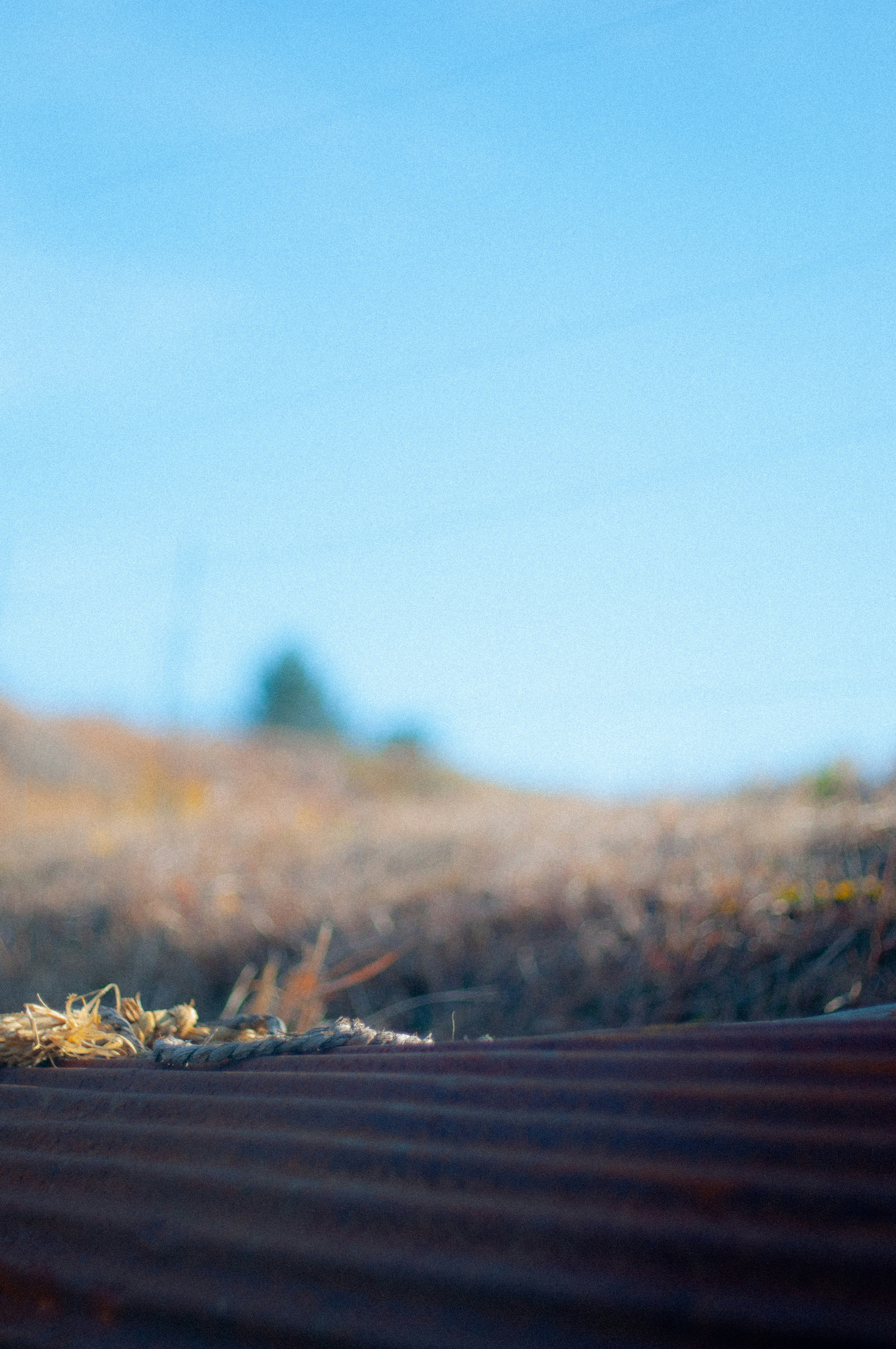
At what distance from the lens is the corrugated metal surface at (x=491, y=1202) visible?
119cm

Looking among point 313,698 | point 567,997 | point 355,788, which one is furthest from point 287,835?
point 313,698

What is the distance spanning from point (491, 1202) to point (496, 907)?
3319 millimetres

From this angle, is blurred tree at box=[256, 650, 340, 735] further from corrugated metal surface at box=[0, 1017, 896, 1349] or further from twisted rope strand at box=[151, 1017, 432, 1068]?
corrugated metal surface at box=[0, 1017, 896, 1349]

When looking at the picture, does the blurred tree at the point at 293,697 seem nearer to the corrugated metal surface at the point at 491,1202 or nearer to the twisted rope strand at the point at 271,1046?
the twisted rope strand at the point at 271,1046

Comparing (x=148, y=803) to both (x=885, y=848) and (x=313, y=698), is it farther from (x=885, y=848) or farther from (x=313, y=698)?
(x=313, y=698)

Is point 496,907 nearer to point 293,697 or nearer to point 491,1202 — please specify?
point 491,1202

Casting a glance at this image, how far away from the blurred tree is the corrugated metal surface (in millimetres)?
28475

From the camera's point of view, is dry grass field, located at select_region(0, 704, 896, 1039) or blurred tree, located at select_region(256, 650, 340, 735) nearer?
dry grass field, located at select_region(0, 704, 896, 1039)

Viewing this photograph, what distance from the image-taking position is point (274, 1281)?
1.32 metres

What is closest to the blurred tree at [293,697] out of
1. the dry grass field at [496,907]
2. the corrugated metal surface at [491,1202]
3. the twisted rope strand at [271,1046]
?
the dry grass field at [496,907]

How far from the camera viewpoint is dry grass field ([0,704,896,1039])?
357 cm

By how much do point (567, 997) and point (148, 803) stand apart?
826 cm

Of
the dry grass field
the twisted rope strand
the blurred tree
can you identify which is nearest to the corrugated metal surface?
the twisted rope strand

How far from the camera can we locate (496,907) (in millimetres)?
4617
